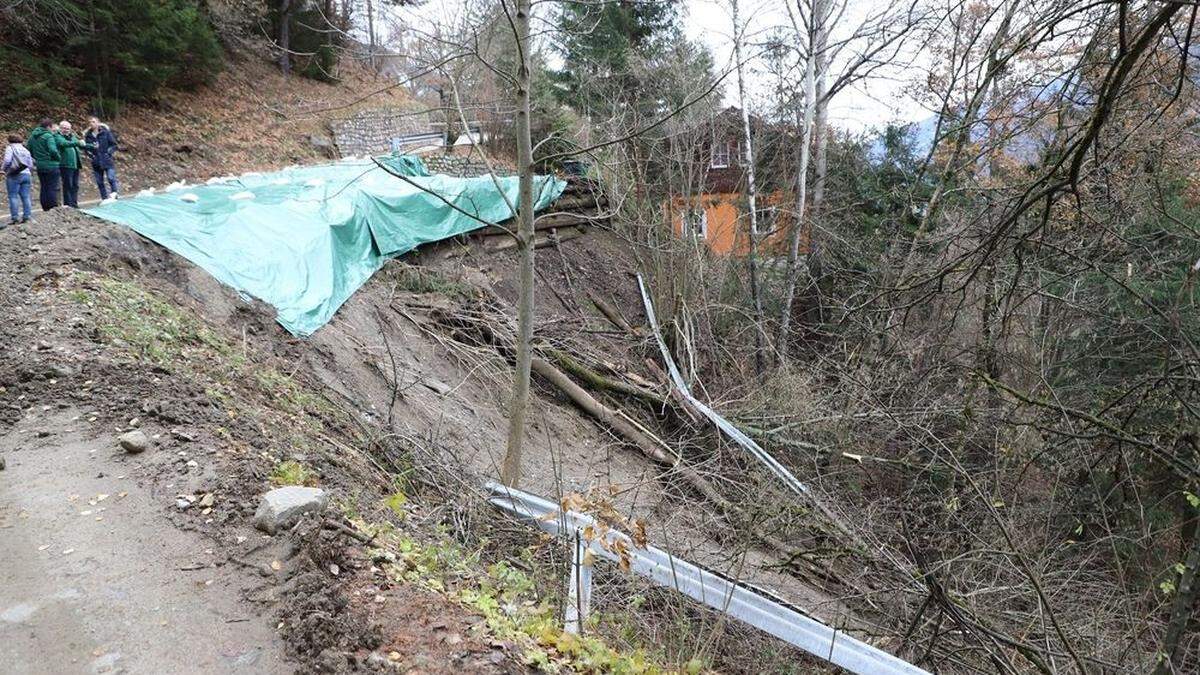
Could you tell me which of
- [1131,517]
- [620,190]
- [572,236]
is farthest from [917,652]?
[572,236]

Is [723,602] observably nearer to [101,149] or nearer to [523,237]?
[523,237]

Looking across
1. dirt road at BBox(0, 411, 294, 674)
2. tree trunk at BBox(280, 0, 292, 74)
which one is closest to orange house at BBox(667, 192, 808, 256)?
dirt road at BBox(0, 411, 294, 674)

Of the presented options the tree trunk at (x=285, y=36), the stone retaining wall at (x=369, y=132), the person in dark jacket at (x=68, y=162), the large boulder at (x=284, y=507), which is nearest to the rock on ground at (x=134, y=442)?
the large boulder at (x=284, y=507)

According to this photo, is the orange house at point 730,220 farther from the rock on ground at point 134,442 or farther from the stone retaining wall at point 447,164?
the rock on ground at point 134,442

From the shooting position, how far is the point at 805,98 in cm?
1446

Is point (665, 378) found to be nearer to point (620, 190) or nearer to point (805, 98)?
point (620, 190)

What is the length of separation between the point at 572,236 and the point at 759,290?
192 inches

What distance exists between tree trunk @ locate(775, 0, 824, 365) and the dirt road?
10995 millimetres

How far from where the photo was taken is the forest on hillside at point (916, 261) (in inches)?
130

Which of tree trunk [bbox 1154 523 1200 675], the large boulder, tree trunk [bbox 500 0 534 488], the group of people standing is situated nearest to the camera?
tree trunk [bbox 1154 523 1200 675]

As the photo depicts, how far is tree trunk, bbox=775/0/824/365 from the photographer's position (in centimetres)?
1357

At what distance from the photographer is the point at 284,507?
3.60m

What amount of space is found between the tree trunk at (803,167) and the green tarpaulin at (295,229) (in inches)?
260

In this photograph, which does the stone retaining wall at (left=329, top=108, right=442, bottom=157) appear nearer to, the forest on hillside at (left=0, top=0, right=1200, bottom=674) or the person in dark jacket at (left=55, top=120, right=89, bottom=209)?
the forest on hillside at (left=0, top=0, right=1200, bottom=674)
